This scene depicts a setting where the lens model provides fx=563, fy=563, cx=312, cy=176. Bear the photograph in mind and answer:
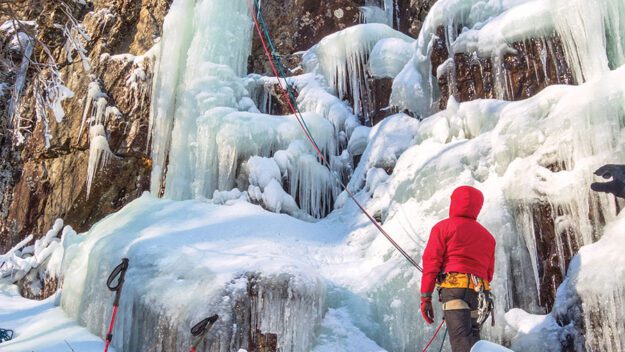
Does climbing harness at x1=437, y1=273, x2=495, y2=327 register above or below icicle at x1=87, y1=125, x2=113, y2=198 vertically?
below

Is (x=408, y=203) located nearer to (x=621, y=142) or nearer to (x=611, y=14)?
(x=621, y=142)

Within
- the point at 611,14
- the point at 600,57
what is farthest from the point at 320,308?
the point at 611,14

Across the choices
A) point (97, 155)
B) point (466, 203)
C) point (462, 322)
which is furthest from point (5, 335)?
point (466, 203)

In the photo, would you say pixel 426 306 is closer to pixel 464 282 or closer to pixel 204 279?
pixel 464 282

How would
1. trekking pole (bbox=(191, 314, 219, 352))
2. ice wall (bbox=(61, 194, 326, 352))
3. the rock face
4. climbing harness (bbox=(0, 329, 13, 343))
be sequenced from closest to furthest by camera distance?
trekking pole (bbox=(191, 314, 219, 352)) → ice wall (bbox=(61, 194, 326, 352)) → the rock face → climbing harness (bbox=(0, 329, 13, 343))

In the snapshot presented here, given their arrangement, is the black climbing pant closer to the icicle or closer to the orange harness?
the orange harness

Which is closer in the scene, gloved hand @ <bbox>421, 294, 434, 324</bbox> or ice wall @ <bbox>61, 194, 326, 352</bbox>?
gloved hand @ <bbox>421, 294, 434, 324</bbox>

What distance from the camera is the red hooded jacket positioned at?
136 inches

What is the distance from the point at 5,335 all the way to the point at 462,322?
196 inches

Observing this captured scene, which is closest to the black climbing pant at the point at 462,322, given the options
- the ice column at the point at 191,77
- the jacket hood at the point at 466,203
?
the jacket hood at the point at 466,203

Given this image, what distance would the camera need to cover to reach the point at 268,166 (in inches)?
286

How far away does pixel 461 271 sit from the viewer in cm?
342

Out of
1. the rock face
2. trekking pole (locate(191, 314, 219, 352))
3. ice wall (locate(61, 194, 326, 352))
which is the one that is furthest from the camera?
the rock face

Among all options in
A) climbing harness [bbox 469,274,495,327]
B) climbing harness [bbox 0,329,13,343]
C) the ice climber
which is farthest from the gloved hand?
climbing harness [bbox 0,329,13,343]
